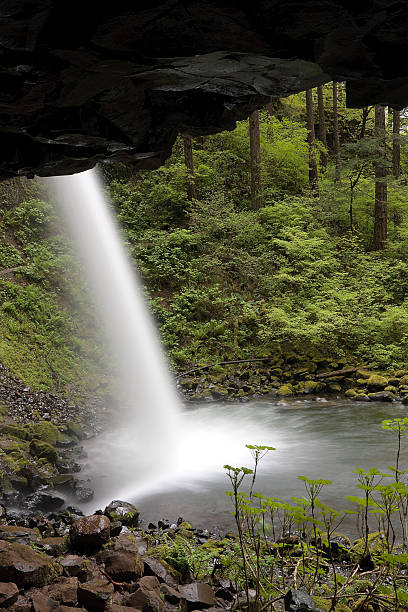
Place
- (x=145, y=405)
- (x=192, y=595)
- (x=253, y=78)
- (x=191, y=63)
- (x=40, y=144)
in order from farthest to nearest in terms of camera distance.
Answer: (x=145, y=405) → (x=40, y=144) → (x=192, y=595) → (x=253, y=78) → (x=191, y=63)

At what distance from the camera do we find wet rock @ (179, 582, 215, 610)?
3.06m

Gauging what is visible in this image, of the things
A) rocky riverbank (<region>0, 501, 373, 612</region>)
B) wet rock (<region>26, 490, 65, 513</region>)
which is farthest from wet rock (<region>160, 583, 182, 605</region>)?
wet rock (<region>26, 490, 65, 513</region>)

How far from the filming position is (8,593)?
104 inches

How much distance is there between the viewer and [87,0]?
2.00 meters

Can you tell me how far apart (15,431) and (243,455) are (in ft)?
12.1

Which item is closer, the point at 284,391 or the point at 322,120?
the point at 284,391

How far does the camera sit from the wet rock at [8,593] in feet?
8.50

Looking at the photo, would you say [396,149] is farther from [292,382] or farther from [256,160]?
[292,382]

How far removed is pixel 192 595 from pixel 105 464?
169 inches

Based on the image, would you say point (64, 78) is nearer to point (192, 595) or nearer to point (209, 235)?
point (192, 595)

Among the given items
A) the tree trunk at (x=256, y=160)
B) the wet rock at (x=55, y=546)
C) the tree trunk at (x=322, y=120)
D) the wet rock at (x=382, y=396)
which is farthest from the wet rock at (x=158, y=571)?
the tree trunk at (x=322, y=120)

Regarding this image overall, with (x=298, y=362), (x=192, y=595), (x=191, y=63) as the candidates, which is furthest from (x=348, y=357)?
(x=191, y=63)

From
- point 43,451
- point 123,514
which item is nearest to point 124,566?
point 123,514

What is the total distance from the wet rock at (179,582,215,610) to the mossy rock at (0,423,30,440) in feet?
15.0
